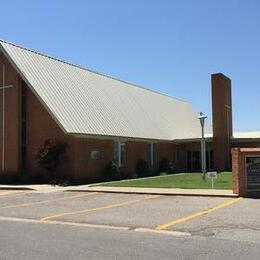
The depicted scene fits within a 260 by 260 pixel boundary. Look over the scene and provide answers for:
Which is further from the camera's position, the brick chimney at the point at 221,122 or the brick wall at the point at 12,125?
the brick chimney at the point at 221,122

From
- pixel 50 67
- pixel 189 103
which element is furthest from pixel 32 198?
pixel 189 103

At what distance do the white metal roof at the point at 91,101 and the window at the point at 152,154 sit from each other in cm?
93

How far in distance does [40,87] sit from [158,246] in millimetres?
22564

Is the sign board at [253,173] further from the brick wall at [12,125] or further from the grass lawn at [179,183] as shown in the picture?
the brick wall at [12,125]

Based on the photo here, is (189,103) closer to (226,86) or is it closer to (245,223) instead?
(226,86)

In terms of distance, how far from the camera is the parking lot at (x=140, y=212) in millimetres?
13227

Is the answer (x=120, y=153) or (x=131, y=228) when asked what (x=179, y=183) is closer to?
(x=120, y=153)

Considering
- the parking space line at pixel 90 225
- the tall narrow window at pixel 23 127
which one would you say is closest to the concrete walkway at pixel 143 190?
the tall narrow window at pixel 23 127

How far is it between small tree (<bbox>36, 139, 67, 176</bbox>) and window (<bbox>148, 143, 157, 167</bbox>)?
37.5 feet

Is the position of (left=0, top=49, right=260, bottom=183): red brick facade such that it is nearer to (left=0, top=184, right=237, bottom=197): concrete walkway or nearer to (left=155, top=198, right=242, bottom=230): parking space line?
(left=0, top=184, right=237, bottom=197): concrete walkway

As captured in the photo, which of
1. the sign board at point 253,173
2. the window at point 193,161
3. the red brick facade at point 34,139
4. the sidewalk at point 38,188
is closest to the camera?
the sign board at point 253,173

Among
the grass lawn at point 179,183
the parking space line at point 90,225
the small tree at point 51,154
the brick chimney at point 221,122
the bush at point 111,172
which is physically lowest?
the parking space line at point 90,225

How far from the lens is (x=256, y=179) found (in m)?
20.6

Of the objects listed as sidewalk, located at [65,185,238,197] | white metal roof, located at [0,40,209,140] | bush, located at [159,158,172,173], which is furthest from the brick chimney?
sidewalk, located at [65,185,238,197]
